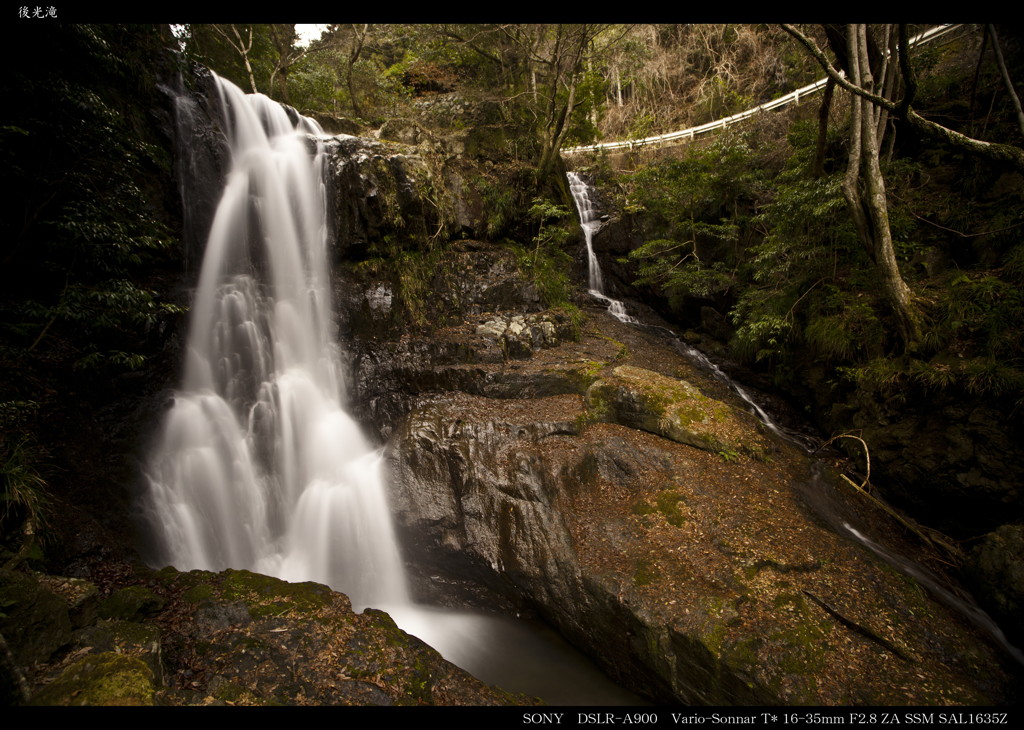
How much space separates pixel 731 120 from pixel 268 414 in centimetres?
1597

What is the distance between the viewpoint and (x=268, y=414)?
7914 mm

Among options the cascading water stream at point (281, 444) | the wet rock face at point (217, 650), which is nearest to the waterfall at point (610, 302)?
the cascading water stream at point (281, 444)

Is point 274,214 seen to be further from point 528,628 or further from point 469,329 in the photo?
point 528,628

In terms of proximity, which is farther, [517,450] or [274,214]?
[274,214]

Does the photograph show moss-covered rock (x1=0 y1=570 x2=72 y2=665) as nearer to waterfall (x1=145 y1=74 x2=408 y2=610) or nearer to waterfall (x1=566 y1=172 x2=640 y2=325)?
waterfall (x1=145 y1=74 x2=408 y2=610)

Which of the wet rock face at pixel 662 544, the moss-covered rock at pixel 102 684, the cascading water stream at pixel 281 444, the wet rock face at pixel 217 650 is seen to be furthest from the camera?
the cascading water stream at pixel 281 444

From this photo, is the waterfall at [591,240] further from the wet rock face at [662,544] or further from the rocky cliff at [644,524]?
the wet rock face at [662,544]

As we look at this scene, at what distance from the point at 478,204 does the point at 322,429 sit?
7560 millimetres

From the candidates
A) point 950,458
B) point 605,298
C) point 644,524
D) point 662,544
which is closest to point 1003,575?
point 950,458

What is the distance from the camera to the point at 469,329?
32.7 feet

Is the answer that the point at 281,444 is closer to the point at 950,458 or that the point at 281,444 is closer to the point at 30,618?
the point at 30,618

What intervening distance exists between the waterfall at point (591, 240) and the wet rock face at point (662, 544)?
4764 millimetres

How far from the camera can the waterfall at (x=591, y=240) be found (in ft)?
44.6
